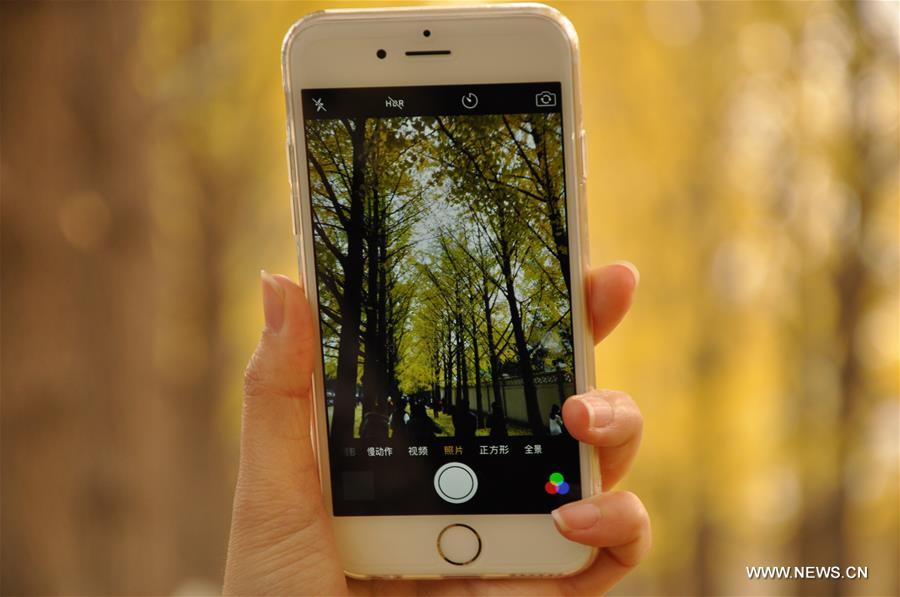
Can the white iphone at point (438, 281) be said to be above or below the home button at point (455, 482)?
above

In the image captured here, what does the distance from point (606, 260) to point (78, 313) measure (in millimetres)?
4177

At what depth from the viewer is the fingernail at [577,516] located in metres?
1.49

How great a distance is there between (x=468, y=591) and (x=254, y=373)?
588 mm

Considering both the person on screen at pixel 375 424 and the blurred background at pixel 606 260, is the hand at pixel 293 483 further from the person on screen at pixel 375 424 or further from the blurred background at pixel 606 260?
the blurred background at pixel 606 260

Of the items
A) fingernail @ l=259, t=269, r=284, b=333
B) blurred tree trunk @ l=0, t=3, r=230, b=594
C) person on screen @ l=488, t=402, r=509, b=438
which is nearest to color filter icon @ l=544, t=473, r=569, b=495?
person on screen @ l=488, t=402, r=509, b=438

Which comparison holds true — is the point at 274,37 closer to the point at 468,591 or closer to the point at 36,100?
the point at 36,100

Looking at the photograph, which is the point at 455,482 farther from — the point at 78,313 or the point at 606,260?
the point at 606,260

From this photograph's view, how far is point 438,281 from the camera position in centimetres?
157

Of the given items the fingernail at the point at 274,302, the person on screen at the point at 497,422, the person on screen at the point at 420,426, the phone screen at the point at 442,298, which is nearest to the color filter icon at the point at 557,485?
the phone screen at the point at 442,298

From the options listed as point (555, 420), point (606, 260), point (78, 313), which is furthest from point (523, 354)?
Result: point (606, 260)

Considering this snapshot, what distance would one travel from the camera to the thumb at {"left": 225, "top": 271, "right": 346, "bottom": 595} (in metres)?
1.50

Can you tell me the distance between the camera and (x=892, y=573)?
236 inches

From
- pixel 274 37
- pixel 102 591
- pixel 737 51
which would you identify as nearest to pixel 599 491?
pixel 102 591

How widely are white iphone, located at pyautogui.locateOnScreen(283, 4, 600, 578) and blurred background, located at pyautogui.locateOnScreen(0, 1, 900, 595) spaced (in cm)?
324
